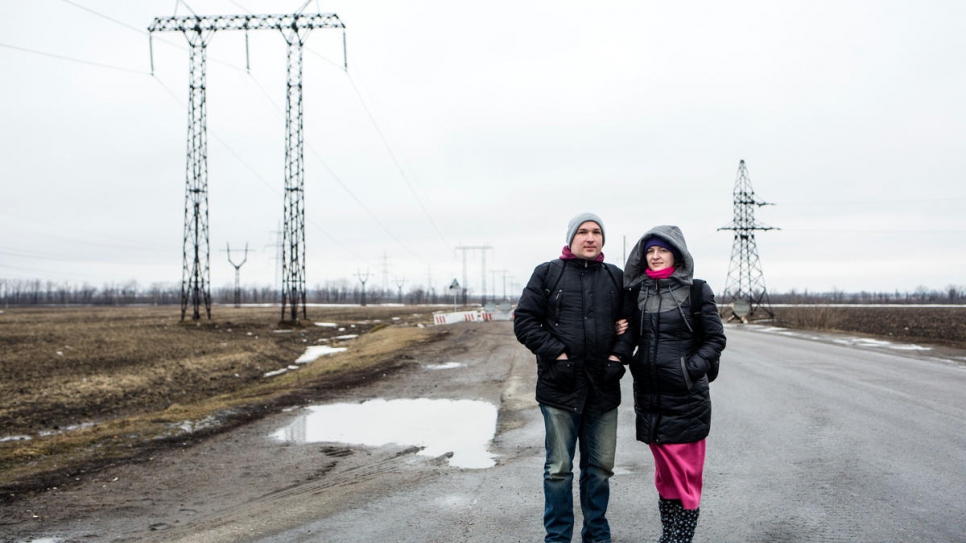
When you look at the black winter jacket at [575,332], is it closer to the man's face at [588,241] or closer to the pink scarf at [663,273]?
the man's face at [588,241]

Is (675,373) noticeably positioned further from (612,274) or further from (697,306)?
(612,274)

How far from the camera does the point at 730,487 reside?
562cm

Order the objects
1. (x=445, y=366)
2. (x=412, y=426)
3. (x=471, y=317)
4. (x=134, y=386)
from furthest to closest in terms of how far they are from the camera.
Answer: (x=471, y=317) < (x=445, y=366) < (x=134, y=386) < (x=412, y=426)

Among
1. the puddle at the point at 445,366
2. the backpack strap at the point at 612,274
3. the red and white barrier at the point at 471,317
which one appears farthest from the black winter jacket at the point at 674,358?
the red and white barrier at the point at 471,317

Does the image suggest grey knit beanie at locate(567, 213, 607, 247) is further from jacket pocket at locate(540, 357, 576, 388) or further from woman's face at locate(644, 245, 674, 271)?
jacket pocket at locate(540, 357, 576, 388)

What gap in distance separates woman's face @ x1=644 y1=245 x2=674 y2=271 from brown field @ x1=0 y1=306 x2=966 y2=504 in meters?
6.37

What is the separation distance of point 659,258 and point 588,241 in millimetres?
468

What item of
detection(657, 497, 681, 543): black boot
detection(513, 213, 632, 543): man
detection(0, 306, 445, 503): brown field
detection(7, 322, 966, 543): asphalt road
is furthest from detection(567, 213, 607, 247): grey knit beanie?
detection(0, 306, 445, 503): brown field

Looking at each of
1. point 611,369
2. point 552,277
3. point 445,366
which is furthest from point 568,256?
point 445,366

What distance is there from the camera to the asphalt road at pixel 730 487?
4648mm

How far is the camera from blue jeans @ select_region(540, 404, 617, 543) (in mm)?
4180

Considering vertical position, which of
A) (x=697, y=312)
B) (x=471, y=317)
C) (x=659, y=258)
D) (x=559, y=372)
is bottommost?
(x=471, y=317)

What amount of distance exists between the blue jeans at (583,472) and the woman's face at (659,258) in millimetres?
1027

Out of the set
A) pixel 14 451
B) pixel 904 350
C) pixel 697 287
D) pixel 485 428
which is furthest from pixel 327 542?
pixel 904 350
